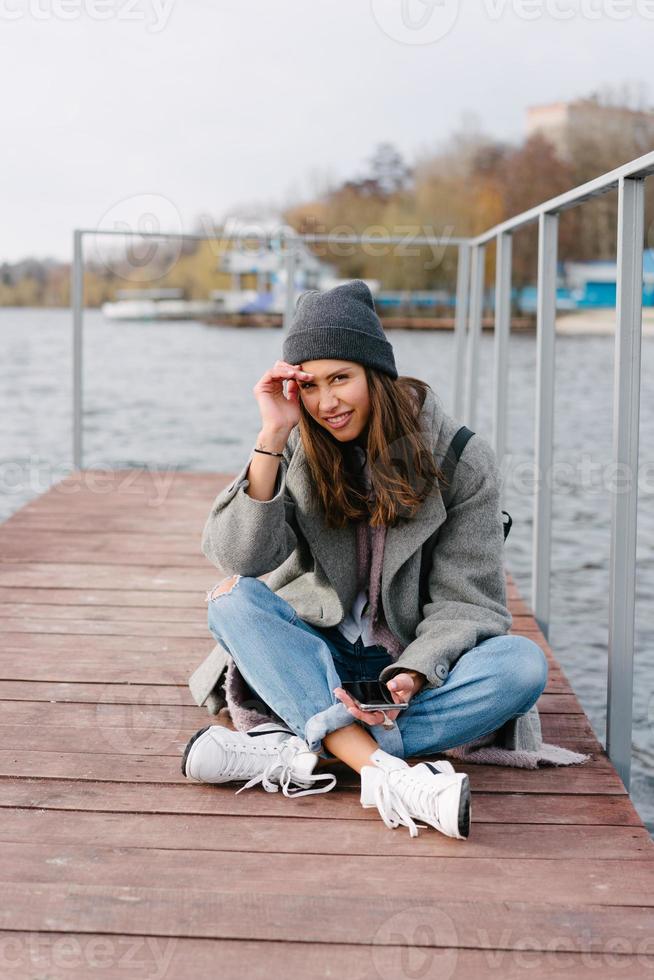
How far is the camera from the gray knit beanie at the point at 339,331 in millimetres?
1785

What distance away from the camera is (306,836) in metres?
1.59

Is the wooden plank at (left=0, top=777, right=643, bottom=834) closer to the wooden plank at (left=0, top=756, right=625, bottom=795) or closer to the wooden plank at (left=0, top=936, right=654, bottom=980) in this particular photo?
the wooden plank at (left=0, top=756, right=625, bottom=795)

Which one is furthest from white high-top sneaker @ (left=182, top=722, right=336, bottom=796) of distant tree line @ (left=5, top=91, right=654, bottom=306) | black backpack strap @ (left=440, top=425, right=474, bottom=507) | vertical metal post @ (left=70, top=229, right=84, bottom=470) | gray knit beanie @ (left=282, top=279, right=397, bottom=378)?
distant tree line @ (left=5, top=91, right=654, bottom=306)

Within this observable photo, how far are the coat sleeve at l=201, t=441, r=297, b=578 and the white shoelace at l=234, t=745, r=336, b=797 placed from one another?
1.00ft

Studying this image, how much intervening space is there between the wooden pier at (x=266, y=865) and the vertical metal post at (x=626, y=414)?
0.26 metres

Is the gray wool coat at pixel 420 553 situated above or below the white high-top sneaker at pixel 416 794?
above

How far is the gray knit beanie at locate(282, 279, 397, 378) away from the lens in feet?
5.86

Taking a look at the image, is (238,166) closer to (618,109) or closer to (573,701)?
(618,109)

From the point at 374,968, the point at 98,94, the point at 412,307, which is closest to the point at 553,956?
the point at 374,968

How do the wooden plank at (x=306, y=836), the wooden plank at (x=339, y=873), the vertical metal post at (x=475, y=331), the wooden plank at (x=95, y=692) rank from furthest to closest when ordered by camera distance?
the vertical metal post at (x=475, y=331) → the wooden plank at (x=95, y=692) → the wooden plank at (x=306, y=836) → the wooden plank at (x=339, y=873)

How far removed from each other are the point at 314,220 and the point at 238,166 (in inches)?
182
